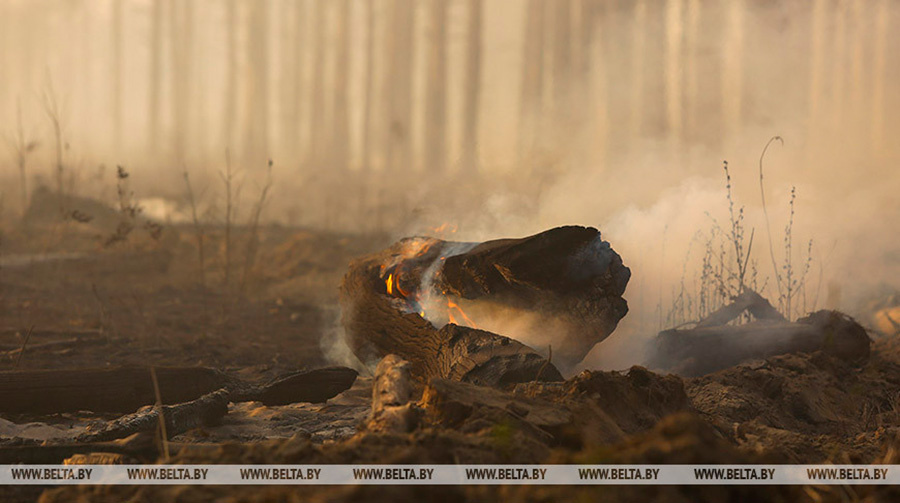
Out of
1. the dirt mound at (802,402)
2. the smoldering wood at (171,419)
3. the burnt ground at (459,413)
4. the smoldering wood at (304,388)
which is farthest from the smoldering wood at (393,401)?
the dirt mound at (802,402)

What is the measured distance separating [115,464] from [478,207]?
18.4 ft

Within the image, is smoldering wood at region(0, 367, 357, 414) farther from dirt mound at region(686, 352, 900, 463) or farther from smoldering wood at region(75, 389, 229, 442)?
dirt mound at region(686, 352, 900, 463)

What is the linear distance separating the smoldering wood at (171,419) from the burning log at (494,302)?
192cm

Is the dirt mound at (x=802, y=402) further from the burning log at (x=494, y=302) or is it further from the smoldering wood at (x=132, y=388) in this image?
the smoldering wood at (x=132, y=388)

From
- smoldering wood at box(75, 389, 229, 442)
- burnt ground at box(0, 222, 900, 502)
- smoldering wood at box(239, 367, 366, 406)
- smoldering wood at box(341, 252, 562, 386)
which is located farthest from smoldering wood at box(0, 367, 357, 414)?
smoldering wood at box(341, 252, 562, 386)

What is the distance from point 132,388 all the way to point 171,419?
3.99ft

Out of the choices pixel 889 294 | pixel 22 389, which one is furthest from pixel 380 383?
pixel 889 294

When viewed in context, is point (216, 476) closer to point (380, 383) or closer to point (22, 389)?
point (380, 383)

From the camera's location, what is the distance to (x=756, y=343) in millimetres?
6906

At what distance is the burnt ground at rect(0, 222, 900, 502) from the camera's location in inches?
96.5

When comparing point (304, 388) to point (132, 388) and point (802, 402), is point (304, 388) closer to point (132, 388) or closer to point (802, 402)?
point (132, 388)

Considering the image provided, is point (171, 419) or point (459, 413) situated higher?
point (459, 413)

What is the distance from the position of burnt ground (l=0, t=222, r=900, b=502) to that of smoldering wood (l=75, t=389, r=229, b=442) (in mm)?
152

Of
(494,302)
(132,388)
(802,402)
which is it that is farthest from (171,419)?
(802,402)
